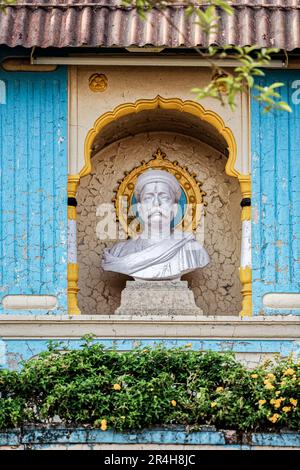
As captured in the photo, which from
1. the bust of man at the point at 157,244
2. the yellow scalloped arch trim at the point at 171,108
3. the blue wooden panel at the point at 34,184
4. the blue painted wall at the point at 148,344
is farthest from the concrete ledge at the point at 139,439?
the yellow scalloped arch trim at the point at 171,108

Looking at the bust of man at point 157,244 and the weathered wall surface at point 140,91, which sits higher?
the weathered wall surface at point 140,91

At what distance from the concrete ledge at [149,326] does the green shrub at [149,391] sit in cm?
207

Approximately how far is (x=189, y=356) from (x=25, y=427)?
1.62 metres

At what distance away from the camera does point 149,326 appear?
16625 mm

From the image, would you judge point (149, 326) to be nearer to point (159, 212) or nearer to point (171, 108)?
point (159, 212)

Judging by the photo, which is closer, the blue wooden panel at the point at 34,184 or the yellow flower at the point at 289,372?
the yellow flower at the point at 289,372

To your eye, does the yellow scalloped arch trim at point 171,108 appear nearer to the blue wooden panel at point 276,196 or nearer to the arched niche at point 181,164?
the arched niche at point 181,164

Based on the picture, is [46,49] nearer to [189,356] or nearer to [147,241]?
[147,241]

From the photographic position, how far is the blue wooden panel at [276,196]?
A: 16859 mm

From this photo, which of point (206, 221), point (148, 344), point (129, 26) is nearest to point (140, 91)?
point (129, 26)

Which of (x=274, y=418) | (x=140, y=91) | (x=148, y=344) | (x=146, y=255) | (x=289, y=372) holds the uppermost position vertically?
(x=140, y=91)

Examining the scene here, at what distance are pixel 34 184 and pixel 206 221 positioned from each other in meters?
2.39

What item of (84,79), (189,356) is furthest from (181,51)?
(189,356)

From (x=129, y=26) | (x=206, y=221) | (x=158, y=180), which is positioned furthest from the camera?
(x=206, y=221)
